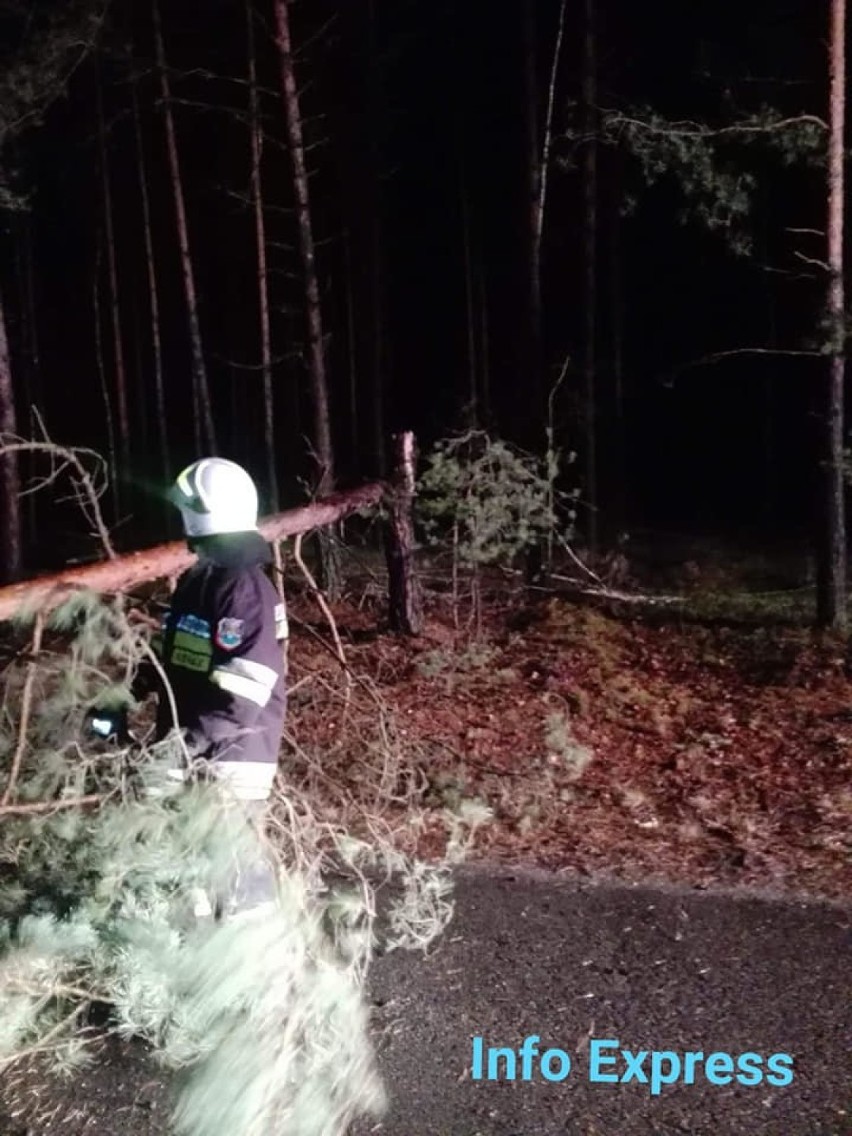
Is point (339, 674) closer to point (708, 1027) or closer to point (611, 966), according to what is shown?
point (611, 966)

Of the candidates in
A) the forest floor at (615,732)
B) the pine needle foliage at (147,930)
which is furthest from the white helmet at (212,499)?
the forest floor at (615,732)

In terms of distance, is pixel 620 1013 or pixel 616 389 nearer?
pixel 620 1013

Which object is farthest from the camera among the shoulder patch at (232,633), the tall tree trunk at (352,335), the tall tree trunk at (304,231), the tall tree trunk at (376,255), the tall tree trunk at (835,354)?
the tall tree trunk at (352,335)

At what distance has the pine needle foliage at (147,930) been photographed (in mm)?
3973

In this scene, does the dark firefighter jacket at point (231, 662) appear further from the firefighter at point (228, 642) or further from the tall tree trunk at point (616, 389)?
the tall tree trunk at point (616, 389)

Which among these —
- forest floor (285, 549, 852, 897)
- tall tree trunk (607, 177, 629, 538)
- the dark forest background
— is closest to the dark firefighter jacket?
forest floor (285, 549, 852, 897)

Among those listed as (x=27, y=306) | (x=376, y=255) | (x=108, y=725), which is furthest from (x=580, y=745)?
(x=27, y=306)

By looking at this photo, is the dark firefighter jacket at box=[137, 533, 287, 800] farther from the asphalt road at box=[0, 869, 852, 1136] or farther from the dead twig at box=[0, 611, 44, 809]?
the asphalt road at box=[0, 869, 852, 1136]

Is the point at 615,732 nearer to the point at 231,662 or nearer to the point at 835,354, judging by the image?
the point at 835,354

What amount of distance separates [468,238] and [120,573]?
66.0ft

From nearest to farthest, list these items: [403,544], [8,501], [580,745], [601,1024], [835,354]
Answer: [601,1024], [580,745], [403,544], [835,354], [8,501]

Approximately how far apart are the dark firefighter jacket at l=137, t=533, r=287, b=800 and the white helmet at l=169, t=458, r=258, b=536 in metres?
0.05

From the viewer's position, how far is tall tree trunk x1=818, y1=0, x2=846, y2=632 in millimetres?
9352

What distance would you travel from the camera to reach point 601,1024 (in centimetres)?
448
